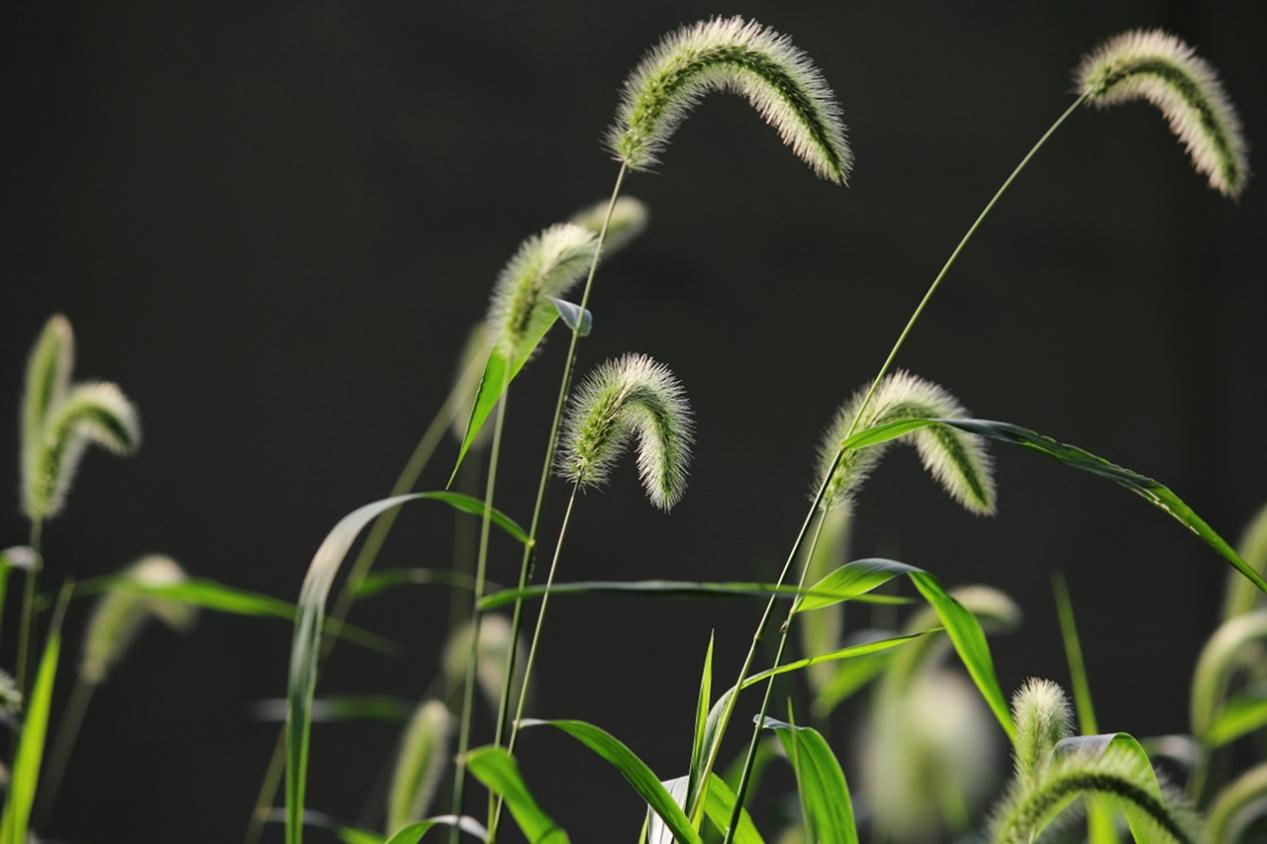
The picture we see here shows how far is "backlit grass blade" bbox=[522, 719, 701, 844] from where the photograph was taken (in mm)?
624

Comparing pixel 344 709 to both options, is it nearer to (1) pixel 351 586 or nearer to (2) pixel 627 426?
(1) pixel 351 586

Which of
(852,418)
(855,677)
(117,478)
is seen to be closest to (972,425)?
(852,418)

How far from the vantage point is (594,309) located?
112 inches

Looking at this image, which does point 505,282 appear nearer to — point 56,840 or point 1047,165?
point 56,840

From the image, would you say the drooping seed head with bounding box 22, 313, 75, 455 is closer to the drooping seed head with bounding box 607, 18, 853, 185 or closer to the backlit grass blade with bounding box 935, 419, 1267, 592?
the drooping seed head with bounding box 607, 18, 853, 185

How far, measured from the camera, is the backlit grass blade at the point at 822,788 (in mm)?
727

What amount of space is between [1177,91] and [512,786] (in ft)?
1.81

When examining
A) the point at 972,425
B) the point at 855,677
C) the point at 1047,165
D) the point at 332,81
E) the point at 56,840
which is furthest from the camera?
the point at 1047,165

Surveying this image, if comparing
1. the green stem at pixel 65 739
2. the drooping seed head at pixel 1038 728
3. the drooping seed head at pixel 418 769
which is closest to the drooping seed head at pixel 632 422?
the drooping seed head at pixel 1038 728

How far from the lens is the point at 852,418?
729 millimetres

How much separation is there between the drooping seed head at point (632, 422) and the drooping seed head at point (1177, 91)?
31 cm

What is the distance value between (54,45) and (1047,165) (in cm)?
222

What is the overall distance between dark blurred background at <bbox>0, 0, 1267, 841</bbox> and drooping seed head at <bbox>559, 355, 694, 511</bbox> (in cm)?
194

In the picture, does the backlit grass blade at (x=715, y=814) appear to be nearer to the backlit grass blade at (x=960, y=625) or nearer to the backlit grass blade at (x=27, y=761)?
the backlit grass blade at (x=960, y=625)
